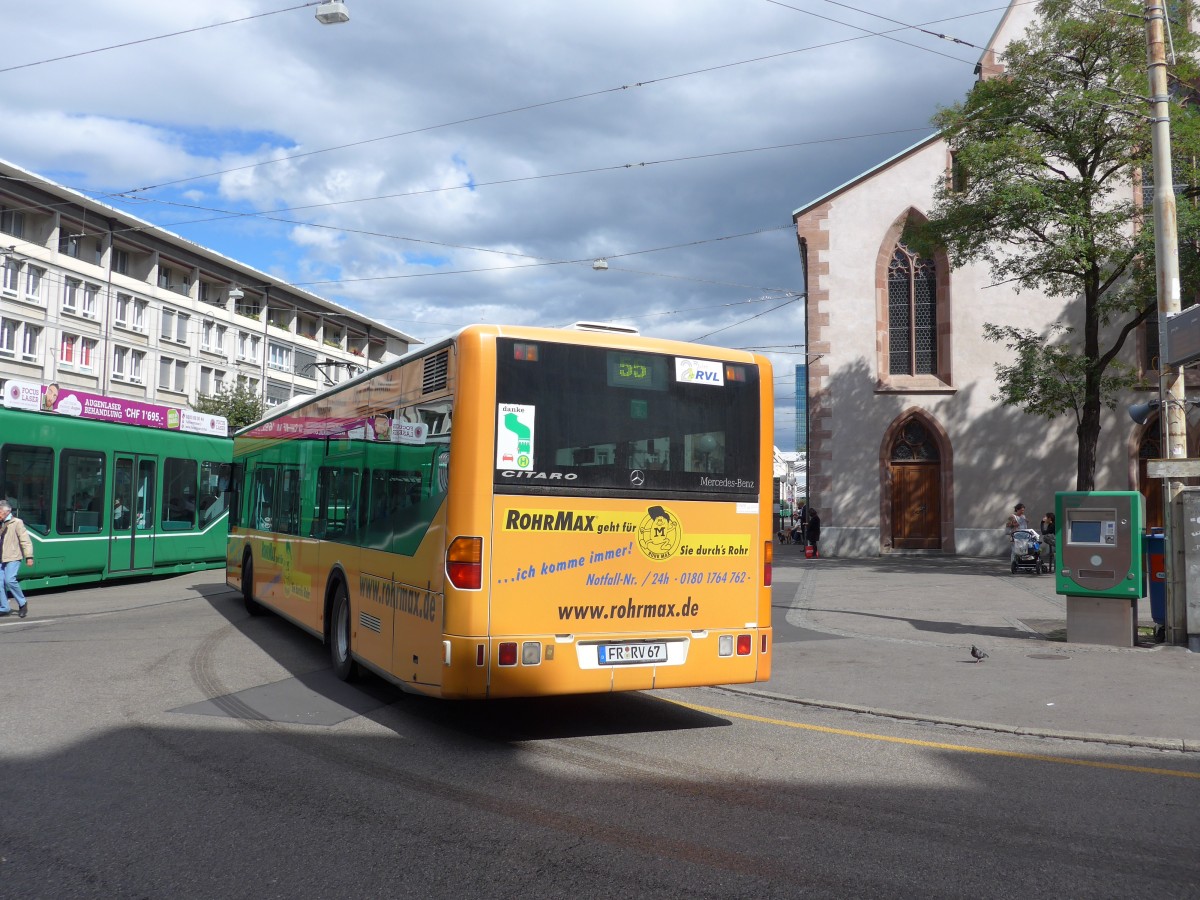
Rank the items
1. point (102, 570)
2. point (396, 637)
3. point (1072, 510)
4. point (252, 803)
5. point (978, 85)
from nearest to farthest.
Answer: point (252, 803), point (396, 637), point (1072, 510), point (102, 570), point (978, 85)

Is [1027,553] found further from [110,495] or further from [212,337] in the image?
[212,337]

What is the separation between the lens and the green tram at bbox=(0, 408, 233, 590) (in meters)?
17.2

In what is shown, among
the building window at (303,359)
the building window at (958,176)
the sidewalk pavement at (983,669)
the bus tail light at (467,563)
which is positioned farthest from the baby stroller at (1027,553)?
the building window at (303,359)

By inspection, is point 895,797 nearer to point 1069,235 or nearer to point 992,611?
point 992,611

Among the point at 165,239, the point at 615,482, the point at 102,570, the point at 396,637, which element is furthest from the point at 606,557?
the point at 165,239

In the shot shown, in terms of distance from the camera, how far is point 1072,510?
452 inches

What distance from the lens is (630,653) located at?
6898mm

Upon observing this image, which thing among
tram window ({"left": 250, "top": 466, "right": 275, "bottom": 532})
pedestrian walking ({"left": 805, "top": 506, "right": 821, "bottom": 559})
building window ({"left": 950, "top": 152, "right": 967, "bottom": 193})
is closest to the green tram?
tram window ({"left": 250, "top": 466, "right": 275, "bottom": 532})

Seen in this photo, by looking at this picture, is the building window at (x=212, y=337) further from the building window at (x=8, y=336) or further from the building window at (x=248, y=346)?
the building window at (x=8, y=336)

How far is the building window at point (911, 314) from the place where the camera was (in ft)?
106

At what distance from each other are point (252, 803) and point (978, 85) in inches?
843

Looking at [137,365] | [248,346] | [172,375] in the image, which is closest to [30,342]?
[137,365]

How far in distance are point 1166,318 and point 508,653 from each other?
28.7ft

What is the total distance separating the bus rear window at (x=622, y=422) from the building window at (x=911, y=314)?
26.5 m
